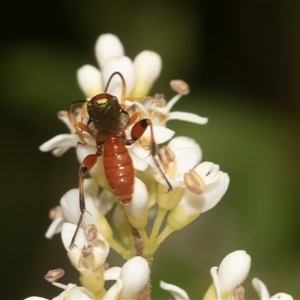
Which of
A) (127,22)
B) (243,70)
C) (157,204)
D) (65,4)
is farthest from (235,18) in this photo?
(157,204)

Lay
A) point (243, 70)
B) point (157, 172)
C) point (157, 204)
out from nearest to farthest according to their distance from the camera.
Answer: point (157, 172) → point (157, 204) → point (243, 70)

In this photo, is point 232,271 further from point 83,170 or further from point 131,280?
point 83,170

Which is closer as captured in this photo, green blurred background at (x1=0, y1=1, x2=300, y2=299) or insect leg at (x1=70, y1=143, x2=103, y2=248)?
insect leg at (x1=70, y1=143, x2=103, y2=248)

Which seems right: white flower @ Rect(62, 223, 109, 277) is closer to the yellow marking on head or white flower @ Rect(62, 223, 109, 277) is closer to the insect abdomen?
the insect abdomen

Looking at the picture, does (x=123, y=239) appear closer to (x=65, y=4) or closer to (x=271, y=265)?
(x=271, y=265)

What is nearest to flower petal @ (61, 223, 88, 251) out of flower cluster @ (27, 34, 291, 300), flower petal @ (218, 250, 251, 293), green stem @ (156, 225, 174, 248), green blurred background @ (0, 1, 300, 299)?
flower cluster @ (27, 34, 291, 300)

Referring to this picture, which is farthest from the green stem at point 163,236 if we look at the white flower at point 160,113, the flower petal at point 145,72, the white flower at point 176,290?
the flower petal at point 145,72

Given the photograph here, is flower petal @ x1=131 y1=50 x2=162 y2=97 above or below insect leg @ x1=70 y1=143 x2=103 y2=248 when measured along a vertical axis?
above
